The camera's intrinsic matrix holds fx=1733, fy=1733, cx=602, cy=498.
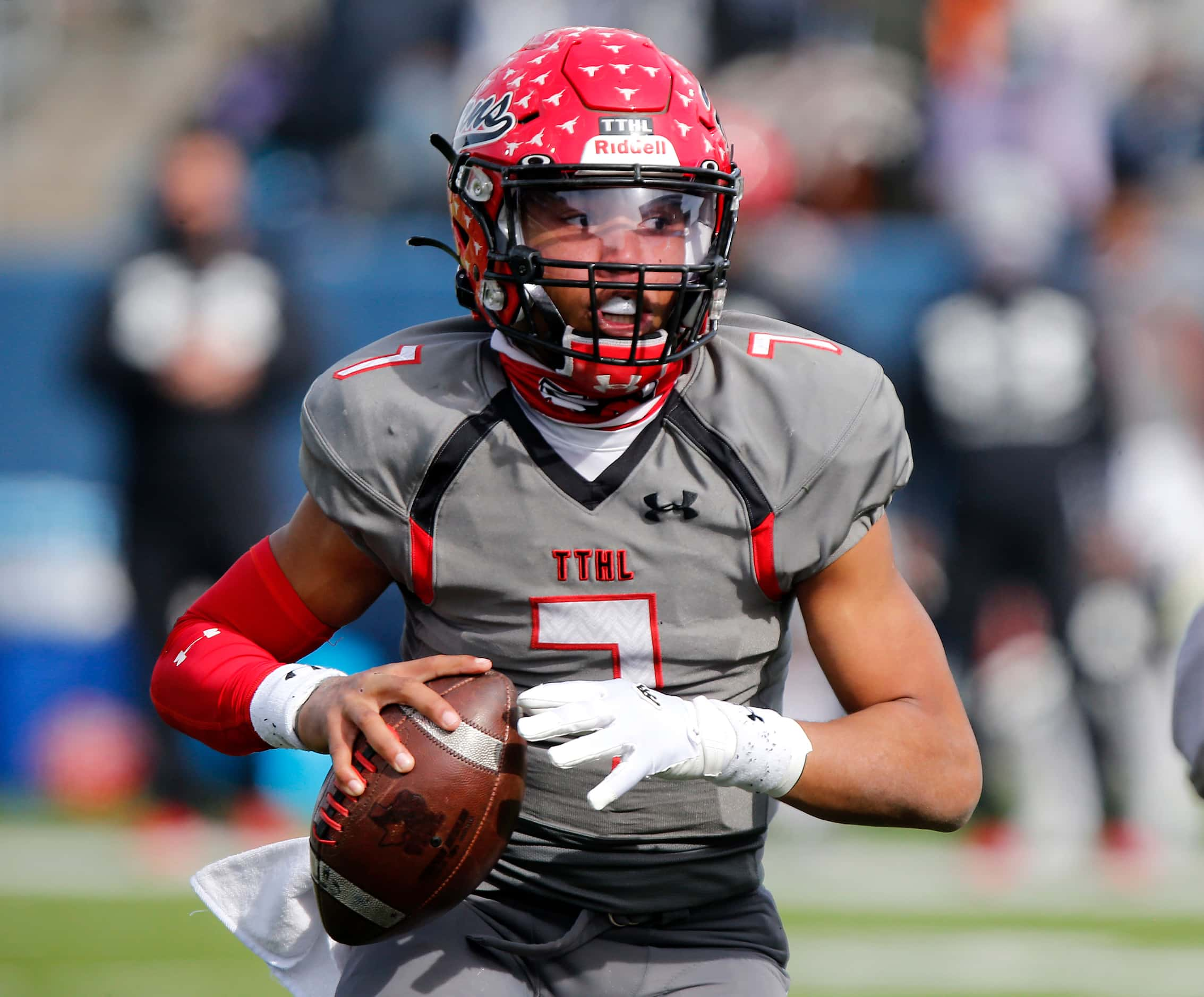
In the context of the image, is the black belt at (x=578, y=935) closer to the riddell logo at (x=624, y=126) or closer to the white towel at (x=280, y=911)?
the white towel at (x=280, y=911)

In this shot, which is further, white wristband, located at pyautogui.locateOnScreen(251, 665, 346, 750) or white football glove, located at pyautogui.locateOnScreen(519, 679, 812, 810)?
white wristband, located at pyautogui.locateOnScreen(251, 665, 346, 750)

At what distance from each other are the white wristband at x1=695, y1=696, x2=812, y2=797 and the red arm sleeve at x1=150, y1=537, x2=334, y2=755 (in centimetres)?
65

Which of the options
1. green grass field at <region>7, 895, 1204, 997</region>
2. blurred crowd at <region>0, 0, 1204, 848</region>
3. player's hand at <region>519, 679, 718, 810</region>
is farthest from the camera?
blurred crowd at <region>0, 0, 1204, 848</region>

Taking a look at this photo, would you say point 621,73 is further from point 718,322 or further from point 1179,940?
point 1179,940

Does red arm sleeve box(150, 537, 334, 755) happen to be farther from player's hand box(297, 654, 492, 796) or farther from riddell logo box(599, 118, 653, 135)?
riddell logo box(599, 118, 653, 135)

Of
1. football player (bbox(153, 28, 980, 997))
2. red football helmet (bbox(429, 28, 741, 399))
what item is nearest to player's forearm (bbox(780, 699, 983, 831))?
football player (bbox(153, 28, 980, 997))

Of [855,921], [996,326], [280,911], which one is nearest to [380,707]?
[280,911]

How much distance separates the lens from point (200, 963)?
466 cm

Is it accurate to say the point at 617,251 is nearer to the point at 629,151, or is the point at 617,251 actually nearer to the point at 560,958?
the point at 629,151

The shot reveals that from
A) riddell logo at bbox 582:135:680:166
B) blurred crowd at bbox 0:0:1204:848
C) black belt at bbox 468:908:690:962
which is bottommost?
blurred crowd at bbox 0:0:1204:848

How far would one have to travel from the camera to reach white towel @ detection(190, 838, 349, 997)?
253cm

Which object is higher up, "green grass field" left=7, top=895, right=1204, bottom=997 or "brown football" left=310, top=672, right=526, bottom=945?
"brown football" left=310, top=672, right=526, bottom=945

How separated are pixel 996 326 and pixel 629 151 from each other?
405 centimetres

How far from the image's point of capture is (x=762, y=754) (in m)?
2.18
